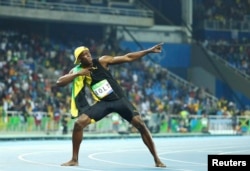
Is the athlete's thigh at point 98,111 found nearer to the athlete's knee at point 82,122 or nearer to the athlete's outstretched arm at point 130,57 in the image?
the athlete's knee at point 82,122

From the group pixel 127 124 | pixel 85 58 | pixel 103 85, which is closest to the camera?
pixel 85 58

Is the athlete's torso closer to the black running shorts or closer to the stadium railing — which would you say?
the black running shorts

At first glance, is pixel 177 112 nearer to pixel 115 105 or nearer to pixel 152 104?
pixel 152 104

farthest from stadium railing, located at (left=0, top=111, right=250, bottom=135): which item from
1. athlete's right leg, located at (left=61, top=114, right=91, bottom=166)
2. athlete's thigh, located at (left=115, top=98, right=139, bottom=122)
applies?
athlete's thigh, located at (left=115, top=98, right=139, bottom=122)

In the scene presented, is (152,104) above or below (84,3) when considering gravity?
below

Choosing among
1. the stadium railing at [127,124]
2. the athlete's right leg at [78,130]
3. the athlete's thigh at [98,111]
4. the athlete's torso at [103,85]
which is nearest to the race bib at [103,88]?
the athlete's torso at [103,85]

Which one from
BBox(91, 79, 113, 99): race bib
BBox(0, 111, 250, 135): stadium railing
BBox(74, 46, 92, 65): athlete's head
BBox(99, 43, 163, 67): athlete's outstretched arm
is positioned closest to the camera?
BBox(99, 43, 163, 67): athlete's outstretched arm

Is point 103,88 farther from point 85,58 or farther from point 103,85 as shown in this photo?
point 85,58

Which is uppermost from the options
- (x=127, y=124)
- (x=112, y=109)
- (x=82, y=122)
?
(x=112, y=109)

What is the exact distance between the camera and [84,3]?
47.7m

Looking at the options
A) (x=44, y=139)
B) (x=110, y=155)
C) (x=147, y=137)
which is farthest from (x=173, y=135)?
(x=147, y=137)

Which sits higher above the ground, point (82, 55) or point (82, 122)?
point (82, 55)

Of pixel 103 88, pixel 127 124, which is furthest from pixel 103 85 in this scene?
pixel 127 124

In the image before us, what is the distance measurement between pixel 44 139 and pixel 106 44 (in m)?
16.9
